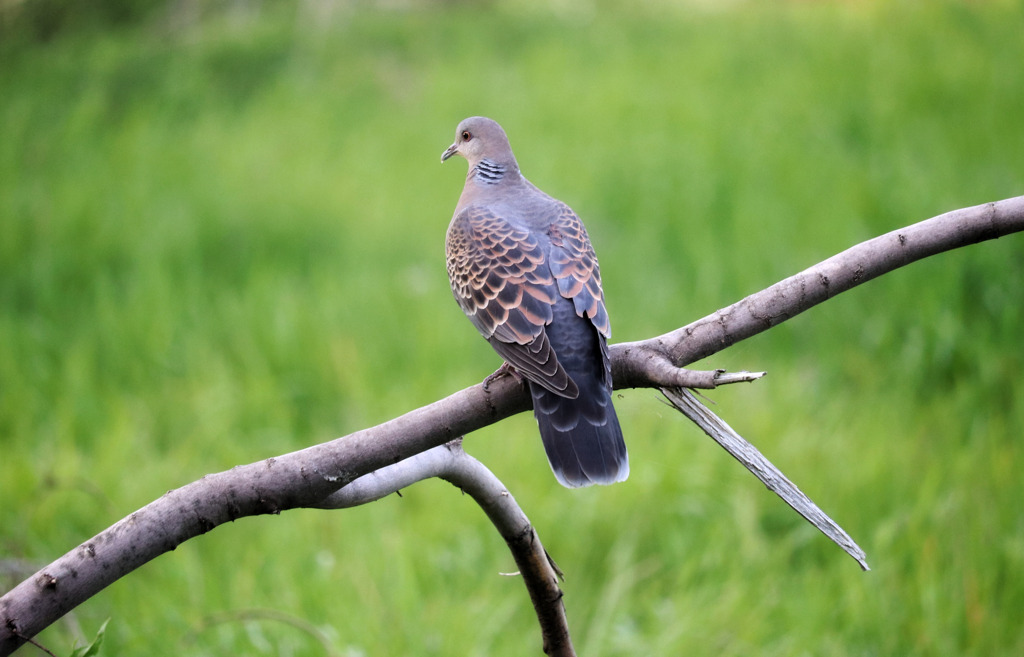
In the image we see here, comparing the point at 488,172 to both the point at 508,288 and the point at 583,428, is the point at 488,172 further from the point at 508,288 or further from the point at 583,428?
the point at 583,428

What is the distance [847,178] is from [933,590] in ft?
10.7

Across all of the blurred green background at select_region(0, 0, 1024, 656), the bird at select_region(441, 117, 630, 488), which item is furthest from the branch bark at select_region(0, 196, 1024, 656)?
the blurred green background at select_region(0, 0, 1024, 656)

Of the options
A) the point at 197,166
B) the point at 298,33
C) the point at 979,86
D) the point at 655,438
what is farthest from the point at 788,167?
the point at 298,33

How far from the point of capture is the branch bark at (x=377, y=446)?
44.2 inches

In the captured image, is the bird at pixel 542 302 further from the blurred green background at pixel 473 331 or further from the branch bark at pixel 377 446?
the blurred green background at pixel 473 331

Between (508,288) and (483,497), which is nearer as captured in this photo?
(483,497)

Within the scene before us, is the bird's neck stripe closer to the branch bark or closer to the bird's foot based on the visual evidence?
the bird's foot

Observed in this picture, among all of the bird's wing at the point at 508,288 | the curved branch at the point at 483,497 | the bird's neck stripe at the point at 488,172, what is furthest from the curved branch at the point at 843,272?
the bird's neck stripe at the point at 488,172

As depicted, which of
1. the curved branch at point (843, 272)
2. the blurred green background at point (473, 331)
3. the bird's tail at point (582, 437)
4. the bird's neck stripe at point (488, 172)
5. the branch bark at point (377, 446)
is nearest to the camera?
the branch bark at point (377, 446)

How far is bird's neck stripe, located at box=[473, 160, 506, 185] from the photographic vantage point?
262cm

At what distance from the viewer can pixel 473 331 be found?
4.68m

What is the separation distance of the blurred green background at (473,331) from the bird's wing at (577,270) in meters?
0.46

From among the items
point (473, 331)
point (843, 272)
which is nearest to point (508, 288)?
point (843, 272)

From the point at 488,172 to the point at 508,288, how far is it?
689mm
